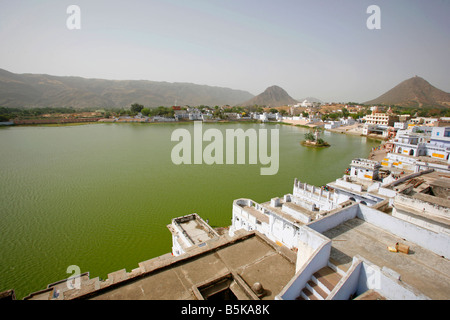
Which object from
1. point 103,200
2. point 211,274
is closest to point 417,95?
point 103,200

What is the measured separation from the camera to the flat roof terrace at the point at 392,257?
12.1 feet

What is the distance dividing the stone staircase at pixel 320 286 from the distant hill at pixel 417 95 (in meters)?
169

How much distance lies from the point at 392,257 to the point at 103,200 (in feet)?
48.7

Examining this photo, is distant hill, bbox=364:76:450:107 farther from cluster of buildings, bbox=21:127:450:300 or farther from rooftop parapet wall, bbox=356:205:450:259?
cluster of buildings, bbox=21:127:450:300

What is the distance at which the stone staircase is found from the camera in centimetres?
355

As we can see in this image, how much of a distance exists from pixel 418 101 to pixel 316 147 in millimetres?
152704

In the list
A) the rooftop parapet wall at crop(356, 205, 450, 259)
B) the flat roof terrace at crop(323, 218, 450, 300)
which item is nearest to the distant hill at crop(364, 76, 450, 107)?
the rooftop parapet wall at crop(356, 205, 450, 259)

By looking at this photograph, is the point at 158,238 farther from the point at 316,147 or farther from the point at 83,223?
the point at 316,147

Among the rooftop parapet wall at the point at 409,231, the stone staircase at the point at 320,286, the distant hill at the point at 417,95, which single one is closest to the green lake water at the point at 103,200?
the stone staircase at the point at 320,286

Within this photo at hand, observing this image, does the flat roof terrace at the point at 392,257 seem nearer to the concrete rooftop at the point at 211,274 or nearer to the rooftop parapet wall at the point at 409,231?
the rooftop parapet wall at the point at 409,231

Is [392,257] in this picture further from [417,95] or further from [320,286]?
[417,95]

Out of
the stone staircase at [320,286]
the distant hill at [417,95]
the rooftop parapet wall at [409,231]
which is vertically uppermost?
the distant hill at [417,95]
